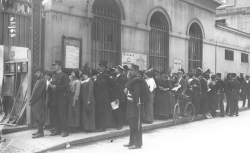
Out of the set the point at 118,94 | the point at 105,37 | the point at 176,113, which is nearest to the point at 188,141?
the point at 118,94

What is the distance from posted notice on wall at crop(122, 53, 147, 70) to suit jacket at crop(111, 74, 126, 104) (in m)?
3.41

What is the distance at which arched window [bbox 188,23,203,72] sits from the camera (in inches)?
699

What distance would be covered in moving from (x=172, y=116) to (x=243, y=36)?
14.5 m

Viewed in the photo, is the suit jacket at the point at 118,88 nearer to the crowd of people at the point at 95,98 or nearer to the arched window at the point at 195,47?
the crowd of people at the point at 95,98

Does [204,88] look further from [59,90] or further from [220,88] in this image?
[59,90]

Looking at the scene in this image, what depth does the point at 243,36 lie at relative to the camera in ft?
77.4

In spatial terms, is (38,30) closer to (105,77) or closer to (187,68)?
(105,77)

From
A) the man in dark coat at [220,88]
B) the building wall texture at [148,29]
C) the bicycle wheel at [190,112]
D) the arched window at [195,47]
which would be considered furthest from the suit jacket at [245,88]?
the bicycle wheel at [190,112]

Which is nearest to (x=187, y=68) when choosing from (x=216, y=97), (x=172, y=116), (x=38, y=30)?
(x=216, y=97)

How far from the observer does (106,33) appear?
1212 centimetres

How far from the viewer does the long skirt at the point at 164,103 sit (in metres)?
11.2

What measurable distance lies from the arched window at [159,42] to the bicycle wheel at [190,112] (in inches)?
139

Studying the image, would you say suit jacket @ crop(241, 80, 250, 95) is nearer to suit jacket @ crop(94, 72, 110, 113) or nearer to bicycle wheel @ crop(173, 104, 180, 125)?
bicycle wheel @ crop(173, 104, 180, 125)

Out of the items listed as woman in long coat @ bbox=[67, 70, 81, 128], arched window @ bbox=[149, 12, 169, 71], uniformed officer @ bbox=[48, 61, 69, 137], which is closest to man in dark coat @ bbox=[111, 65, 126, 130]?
woman in long coat @ bbox=[67, 70, 81, 128]
